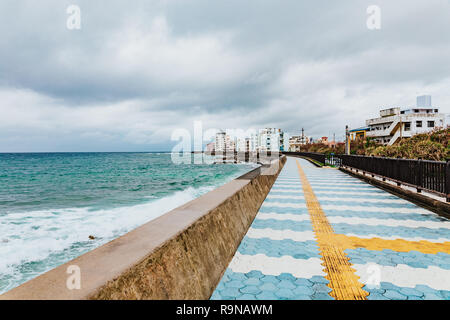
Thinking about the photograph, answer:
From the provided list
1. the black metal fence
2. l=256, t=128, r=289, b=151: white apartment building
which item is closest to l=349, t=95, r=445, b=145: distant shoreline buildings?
the black metal fence

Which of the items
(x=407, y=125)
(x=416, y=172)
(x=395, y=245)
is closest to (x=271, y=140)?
(x=407, y=125)

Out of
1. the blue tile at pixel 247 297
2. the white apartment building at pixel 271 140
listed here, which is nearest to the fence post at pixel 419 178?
the blue tile at pixel 247 297

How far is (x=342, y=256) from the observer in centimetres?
388

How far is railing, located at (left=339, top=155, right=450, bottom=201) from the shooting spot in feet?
22.9

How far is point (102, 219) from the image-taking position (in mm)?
10164

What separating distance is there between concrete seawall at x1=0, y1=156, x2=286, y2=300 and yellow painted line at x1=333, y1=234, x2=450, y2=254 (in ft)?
6.46

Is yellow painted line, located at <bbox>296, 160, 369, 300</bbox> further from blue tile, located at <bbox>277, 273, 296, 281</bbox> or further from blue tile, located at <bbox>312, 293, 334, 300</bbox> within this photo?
blue tile, located at <bbox>277, 273, 296, 281</bbox>

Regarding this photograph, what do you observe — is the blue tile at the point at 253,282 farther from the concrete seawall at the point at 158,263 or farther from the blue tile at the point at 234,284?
the concrete seawall at the point at 158,263

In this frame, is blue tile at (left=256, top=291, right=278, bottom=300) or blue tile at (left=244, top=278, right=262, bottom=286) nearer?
blue tile at (left=256, top=291, right=278, bottom=300)

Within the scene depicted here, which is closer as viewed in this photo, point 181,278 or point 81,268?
point 81,268

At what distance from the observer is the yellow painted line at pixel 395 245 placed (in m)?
4.13
